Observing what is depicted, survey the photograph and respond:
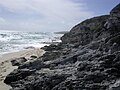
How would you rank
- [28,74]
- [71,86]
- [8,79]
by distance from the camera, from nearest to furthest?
[71,86], [28,74], [8,79]

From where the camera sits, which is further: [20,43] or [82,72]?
[20,43]

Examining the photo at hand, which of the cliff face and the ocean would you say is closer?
the cliff face

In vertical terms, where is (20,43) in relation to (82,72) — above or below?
below

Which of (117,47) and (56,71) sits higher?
(117,47)

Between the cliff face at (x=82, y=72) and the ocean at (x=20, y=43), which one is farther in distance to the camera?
the ocean at (x=20, y=43)

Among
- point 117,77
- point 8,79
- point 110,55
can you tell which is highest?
point 110,55

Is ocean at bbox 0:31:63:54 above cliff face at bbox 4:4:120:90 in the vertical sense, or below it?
below

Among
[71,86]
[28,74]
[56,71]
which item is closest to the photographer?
[71,86]

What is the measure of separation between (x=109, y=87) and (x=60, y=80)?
362 cm

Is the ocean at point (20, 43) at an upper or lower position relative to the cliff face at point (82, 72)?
lower

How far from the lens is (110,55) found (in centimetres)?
1498

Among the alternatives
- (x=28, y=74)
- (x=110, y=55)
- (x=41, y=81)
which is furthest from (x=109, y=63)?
(x=28, y=74)

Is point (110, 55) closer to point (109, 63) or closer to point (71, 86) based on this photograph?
point (109, 63)

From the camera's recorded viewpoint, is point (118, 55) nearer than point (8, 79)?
Yes
